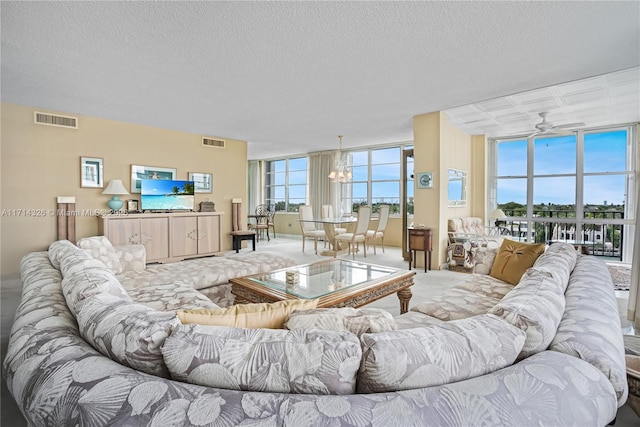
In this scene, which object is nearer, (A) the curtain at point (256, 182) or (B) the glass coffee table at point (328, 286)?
(B) the glass coffee table at point (328, 286)

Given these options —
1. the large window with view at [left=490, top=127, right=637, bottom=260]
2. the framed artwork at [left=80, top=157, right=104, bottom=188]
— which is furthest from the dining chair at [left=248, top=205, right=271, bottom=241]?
the large window with view at [left=490, top=127, right=637, bottom=260]

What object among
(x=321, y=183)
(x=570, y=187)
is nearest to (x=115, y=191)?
(x=321, y=183)

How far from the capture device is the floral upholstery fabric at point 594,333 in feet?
2.99

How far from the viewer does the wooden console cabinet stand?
16.0 feet

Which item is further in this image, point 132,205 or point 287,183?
point 287,183

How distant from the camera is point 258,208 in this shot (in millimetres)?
10297

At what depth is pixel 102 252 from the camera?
2.79 m

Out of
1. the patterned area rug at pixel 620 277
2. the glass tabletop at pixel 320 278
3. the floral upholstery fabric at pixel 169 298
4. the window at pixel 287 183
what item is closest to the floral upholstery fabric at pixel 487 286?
the glass tabletop at pixel 320 278

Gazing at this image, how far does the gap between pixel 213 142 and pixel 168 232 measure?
222 centimetres

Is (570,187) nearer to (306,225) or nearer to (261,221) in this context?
(306,225)

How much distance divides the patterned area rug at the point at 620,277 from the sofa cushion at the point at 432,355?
4496 millimetres

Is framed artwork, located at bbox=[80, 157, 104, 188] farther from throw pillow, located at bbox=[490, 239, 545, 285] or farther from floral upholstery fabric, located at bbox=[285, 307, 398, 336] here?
throw pillow, located at bbox=[490, 239, 545, 285]

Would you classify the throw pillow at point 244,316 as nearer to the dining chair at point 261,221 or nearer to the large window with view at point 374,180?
the large window with view at point 374,180

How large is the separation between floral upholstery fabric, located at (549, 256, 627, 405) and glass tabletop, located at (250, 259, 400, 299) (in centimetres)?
144
